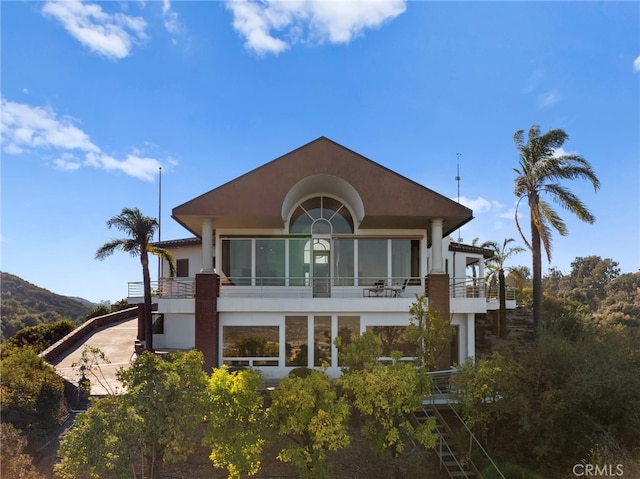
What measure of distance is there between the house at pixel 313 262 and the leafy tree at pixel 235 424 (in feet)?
20.4

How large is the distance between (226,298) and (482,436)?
1090 centimetres

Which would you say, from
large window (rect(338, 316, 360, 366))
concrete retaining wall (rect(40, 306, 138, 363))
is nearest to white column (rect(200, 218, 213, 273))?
large window (rect(338, 316, 360, 366))

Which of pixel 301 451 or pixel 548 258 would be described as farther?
pixel 548 258

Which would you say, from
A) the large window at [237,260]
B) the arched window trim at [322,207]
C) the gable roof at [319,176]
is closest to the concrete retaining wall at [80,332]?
the large window at [237,260]

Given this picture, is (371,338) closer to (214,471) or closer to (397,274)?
(214,471)

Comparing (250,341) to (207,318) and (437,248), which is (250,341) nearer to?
(207,318)

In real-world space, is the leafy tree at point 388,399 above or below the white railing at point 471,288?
below

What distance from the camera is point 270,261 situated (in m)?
19.2

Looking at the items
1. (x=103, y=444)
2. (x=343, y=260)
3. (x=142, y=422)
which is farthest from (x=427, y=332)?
(x=103, y=444)

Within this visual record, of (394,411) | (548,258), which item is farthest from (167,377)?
(548,258)

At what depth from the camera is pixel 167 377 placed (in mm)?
9820

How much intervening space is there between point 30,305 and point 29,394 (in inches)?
2313

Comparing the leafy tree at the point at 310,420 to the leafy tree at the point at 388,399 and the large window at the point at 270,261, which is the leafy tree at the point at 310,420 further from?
the large window at the point at 270,261

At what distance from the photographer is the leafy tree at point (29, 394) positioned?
11.6 m
